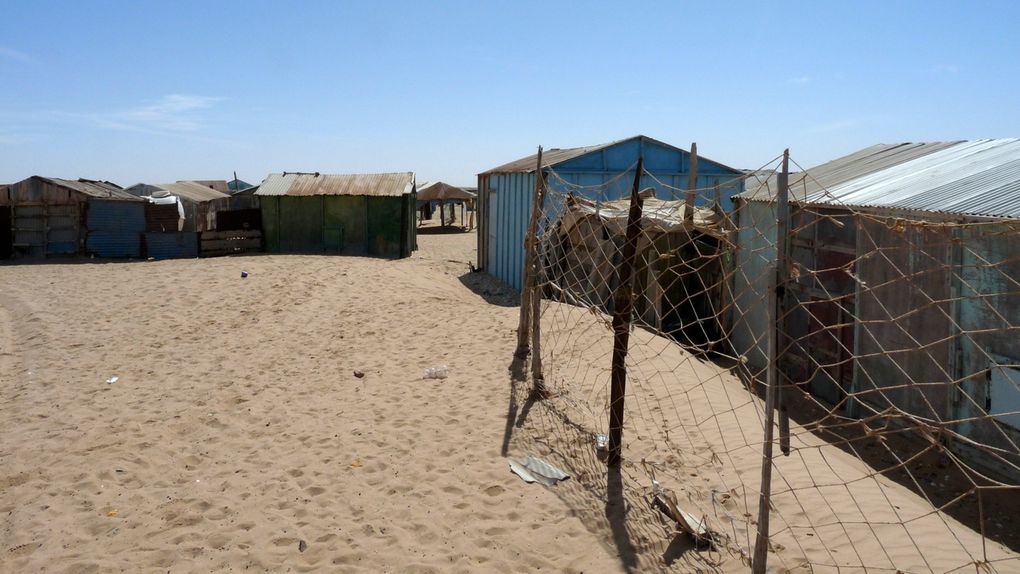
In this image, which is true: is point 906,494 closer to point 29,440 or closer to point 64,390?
point 29,440

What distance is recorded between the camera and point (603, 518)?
4.60 meters

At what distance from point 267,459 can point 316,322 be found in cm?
518

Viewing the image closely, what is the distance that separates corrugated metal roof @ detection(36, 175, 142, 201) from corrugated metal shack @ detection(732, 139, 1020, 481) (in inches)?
639

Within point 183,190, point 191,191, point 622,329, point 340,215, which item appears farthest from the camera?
point 191,191

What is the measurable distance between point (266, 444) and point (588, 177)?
364 inches

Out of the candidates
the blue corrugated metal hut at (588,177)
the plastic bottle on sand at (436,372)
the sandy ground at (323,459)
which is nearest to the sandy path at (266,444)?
the sandy ground at (323,459)

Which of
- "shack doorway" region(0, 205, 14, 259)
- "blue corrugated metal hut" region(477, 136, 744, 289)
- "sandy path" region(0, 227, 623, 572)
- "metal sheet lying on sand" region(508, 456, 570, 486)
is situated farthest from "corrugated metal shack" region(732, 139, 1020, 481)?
"shack doorway" region(0, 205, 14, 259)

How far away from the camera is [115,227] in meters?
18.5

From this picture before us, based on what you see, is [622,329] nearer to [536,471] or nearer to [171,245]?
[536,471]

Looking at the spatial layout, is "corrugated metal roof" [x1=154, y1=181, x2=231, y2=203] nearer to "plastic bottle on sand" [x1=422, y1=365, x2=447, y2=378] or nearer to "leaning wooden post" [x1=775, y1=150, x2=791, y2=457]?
"plastic bottle on sand" [x1=422, y1=365, x2=447, y2=378]

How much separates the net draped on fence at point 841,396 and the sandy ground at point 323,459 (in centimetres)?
6

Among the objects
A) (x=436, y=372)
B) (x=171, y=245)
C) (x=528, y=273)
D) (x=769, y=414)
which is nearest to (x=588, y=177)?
(x=528, y=273)

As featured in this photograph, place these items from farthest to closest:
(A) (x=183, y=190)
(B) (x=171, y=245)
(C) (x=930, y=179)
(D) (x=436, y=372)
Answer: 1. (A) (x=183, y=190)
2. (B) (x=171, y=245)
3. (D) (x=436, y=372)
4. (C) (x=930, y=179)

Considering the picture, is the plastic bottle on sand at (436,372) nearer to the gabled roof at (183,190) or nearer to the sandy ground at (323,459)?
the sandy ground at (323,459)
